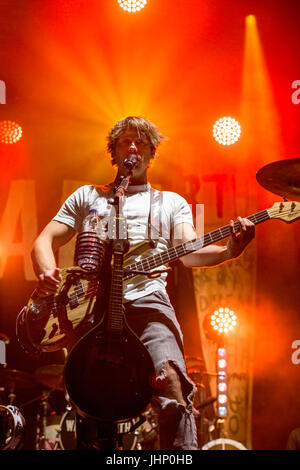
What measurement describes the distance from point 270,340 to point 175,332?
267cm

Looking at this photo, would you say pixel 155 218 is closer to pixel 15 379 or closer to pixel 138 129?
pixel 138 129

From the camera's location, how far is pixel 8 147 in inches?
206

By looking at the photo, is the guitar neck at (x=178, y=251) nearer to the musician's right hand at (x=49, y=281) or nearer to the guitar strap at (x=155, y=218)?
the guitar strap at (x=155, y=218)

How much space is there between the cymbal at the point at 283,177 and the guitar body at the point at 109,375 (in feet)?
4.13

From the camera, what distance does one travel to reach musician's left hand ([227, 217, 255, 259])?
2.83 meters

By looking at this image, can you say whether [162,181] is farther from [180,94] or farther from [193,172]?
[180,94]

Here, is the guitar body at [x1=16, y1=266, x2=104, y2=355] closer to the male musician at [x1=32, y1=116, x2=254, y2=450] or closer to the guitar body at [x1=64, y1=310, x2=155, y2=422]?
the male musician at [x1=32, y1=116, x2=254, y2=450]

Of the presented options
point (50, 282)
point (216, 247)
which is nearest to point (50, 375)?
point (50, 282)

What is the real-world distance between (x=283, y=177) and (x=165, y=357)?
1.30 m

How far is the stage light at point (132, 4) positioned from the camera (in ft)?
15.2

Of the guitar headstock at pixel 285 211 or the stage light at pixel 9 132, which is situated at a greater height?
the stage light at pixel 9 132

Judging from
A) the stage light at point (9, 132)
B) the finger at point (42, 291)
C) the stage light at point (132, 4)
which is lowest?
the finger at point (42, 291)

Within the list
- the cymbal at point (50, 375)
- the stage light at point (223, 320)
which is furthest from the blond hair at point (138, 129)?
the cymbal at point (50, 375)

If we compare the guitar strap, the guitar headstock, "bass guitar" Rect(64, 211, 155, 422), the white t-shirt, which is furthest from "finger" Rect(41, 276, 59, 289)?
the guitar headstock
